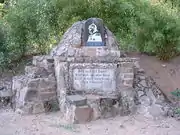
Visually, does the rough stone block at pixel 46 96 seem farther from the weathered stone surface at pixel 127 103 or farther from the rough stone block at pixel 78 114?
the weathered stone surface at pixel 127 103

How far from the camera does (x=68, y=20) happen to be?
782cm

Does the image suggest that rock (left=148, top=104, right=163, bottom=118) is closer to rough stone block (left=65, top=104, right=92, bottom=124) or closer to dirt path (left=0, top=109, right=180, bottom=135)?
dirt path (left=0, top=109, right=180, bottom=135)

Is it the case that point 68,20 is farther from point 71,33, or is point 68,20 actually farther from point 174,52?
point 174,52

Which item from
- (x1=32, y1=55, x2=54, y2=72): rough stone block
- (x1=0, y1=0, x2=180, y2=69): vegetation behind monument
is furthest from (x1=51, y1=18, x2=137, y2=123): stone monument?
(x1=0, y1=0, x2=180, y2=69): vegetation behind monument

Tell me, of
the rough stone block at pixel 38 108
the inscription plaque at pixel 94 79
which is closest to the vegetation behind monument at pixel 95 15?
the inscription plaque at pixel 94 79

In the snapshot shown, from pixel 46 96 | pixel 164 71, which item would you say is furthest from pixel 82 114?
pixel 164 71

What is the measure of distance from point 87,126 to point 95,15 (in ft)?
10.0

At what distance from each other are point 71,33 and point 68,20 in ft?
5.52

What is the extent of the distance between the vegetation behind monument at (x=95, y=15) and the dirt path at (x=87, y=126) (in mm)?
2318

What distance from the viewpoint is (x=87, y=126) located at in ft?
17.7

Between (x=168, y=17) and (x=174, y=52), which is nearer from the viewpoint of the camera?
(x=168, y=17)

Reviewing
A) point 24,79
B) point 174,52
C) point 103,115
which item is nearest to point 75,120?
point 103,115

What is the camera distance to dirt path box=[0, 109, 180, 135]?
203 inches

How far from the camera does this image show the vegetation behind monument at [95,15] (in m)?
7.46
